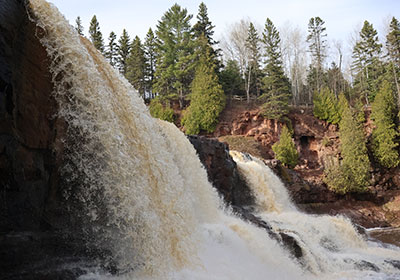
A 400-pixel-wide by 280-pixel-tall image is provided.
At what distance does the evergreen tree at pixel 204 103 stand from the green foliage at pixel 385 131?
13848 mm

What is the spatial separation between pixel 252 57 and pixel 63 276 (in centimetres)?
3770

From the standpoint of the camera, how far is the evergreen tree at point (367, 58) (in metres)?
40.2

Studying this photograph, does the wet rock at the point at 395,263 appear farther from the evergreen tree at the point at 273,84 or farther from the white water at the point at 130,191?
the evergreen tree at the point at 273,84

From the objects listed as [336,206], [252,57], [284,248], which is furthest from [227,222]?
[252,57]

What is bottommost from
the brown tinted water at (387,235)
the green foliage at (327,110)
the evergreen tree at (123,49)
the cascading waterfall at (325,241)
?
the brown tinted water at (387,235)

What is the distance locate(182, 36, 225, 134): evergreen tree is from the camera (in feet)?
96.4

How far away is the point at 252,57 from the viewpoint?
129 feet

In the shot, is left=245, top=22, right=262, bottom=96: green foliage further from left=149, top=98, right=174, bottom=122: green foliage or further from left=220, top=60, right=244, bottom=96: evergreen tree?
left=149, top=98, right=174, bottom=122: green foliage

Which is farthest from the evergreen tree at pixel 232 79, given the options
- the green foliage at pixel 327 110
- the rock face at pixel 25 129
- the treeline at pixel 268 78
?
the rock face at pixel 25 129

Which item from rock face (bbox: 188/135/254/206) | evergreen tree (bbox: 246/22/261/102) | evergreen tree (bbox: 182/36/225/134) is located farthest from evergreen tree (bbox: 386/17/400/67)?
rock face (bbox: 188/135/254/206)

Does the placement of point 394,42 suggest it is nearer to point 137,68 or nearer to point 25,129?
point 137,68

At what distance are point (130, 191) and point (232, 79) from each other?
107 ft

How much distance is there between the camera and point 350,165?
22.1m

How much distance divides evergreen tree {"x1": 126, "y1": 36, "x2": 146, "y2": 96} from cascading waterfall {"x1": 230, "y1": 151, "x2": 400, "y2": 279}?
24010mm
